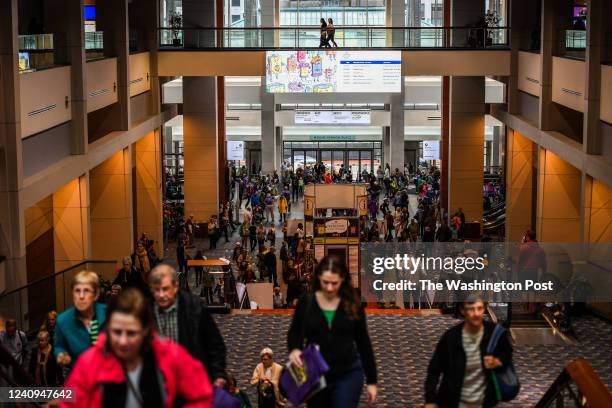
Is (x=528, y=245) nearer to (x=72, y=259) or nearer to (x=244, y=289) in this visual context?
(x=244, y=289)

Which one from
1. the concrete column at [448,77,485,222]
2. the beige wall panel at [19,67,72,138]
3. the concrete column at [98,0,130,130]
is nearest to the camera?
the beige wall panel at [19,67,72,138]

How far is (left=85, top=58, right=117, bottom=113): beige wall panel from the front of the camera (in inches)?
987

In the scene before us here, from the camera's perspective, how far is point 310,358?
6.73 m

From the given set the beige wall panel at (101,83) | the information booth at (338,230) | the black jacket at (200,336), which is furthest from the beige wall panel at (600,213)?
the black jacket at (200,336)

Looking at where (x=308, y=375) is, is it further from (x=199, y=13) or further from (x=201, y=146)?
(x=201, y=146)

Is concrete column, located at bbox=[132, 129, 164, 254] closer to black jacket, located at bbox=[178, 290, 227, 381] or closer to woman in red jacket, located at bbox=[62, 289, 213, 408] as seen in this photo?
black jacket, located at bbox=[178, 290, 227, 381]

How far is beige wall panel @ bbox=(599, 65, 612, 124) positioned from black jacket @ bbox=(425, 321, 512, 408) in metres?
16.5

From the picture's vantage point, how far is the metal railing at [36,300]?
16766 millimetres

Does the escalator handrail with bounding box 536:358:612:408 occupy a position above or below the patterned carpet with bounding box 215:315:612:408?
above

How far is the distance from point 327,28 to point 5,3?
16.7m

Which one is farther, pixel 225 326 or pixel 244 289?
pixel 244 289

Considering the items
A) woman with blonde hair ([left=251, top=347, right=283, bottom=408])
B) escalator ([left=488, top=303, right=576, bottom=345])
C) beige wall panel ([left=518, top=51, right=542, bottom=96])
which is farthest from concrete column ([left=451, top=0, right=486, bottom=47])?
woman with blonde hair ([left=251, top=347, right=283, bottom=408])

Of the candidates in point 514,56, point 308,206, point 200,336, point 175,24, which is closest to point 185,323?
point 200,336

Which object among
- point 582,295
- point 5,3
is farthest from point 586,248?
point 5,3
